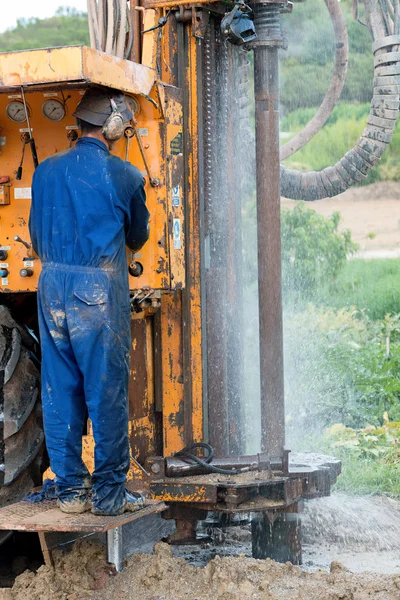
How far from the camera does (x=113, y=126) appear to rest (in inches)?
173

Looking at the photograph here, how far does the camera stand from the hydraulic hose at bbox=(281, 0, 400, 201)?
5.82m

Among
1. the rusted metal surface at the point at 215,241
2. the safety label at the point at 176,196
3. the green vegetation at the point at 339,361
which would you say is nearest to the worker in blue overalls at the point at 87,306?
the safety label at the point at 176,196

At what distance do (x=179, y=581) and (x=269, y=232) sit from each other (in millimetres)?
1843

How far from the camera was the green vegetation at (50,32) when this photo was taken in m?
23.1

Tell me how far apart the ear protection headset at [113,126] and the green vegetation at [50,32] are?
61.4ft

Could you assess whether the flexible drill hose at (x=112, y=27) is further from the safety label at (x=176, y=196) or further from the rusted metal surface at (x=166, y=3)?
the safety label at (x=176, y=196)

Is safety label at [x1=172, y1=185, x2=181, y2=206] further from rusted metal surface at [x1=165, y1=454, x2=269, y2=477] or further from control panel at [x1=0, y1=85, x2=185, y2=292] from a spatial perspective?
rusted metal surface at [x1=165, y1=454, x2=269, y2=477]

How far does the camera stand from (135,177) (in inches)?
173

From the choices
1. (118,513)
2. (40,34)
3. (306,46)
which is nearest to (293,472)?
(118,513)

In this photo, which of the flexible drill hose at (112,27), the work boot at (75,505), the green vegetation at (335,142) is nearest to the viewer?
the work boot at (75,505)

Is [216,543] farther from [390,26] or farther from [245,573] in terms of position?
[390,26]

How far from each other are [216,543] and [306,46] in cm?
481

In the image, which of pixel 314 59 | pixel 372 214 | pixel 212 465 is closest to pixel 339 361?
pixel 212 465

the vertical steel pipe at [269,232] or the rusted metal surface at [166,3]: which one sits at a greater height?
the rusted metal surface at [166,3]
